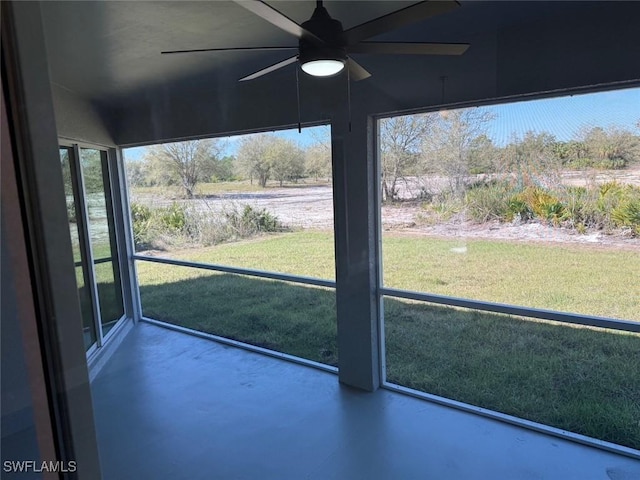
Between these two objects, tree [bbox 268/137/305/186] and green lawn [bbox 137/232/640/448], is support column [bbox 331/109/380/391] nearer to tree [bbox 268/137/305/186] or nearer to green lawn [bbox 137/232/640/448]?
green lawn [bbox 137/232/640/448]

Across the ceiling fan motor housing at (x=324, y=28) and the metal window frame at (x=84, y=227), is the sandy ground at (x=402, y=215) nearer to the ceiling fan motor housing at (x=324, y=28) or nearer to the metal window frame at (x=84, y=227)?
the metal window frame at (x=84, y=227)

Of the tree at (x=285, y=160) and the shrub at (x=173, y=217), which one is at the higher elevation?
the tree at (x=285, y=160)

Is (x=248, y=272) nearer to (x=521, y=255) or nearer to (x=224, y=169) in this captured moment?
(x=224, y=169)

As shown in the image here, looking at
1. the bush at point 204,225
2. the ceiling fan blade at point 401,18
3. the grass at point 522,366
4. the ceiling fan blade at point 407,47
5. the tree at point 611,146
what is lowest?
the grass at point 522,366

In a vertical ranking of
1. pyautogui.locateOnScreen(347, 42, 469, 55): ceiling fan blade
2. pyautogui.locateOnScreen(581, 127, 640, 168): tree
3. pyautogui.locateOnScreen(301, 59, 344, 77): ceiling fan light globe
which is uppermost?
pyautogui.locateOnScreen(347, 42, 469, 55): ceiling fan blade

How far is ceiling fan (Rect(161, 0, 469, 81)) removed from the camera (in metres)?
1.38

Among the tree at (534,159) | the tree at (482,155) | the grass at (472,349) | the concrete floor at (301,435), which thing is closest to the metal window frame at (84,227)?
the concrete floor at (301,435)

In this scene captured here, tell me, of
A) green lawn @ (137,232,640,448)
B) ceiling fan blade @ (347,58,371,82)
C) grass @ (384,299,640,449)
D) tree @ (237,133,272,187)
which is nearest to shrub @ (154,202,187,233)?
green lawn @ (137,232,640,448)

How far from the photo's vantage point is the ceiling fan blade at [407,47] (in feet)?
5.49

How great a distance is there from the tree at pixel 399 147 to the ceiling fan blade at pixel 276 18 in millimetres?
1655

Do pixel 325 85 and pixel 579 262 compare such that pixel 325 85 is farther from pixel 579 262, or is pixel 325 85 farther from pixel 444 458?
pixel 444 458

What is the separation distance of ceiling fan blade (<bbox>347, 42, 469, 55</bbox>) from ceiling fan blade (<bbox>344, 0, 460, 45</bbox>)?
83 mm

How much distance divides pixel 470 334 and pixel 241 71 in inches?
116

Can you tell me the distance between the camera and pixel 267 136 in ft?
12.4
